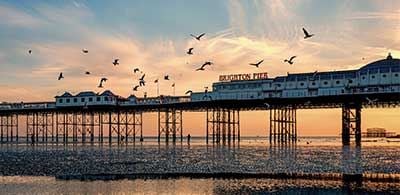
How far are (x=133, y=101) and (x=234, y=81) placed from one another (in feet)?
67.2

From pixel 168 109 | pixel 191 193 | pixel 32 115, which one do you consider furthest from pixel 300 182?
pixel 32 115

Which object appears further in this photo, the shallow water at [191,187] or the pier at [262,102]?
the pier at [262,102]

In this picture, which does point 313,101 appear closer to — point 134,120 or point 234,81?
point 234,81

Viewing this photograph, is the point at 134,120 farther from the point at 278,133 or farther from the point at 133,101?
the point at 278,133

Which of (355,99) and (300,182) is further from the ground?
(355,99)

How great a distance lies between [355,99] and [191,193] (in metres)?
64.5

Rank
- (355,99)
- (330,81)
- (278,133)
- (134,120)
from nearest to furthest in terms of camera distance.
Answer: (355,99) < (330,81) < (278,133) < (134,120)

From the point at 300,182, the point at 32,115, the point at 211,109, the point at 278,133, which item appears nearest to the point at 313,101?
the point at 278,133

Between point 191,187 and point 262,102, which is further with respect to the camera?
point 262,102

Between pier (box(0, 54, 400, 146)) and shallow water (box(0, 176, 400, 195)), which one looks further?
pier (box(0, 54, 400, 146))

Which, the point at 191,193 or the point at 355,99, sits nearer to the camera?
the point at 191,193

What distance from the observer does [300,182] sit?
31734mm

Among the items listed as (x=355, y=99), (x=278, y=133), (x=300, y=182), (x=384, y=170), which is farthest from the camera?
(x=278, y=133)

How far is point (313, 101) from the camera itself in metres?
93.6
